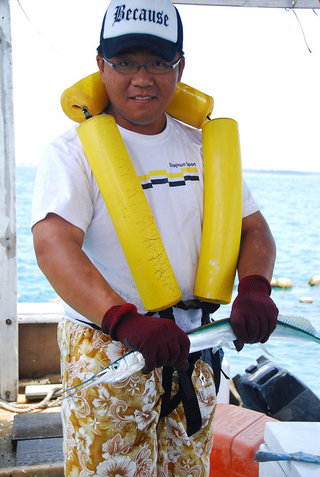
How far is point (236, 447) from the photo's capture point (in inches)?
125

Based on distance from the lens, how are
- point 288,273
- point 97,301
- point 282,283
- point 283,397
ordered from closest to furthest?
point 97,301, point 283,397, point 282,283, point 288,273

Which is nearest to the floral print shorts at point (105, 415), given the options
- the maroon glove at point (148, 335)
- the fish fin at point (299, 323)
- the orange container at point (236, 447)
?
the maroon glove at point (148, 335)

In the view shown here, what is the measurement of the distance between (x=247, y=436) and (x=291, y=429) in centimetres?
72

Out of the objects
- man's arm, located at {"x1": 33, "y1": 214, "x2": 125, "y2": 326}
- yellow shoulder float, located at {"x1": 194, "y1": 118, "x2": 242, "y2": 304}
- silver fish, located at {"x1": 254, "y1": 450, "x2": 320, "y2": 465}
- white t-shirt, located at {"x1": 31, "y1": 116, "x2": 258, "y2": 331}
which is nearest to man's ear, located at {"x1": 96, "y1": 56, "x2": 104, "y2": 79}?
white t-shirt, located at {"x1": 31, "y1": 116, "x2": 258, "y2": 331}

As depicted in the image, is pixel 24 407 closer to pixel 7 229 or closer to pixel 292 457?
pixel 7 229

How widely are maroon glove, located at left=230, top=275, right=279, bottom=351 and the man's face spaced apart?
0.79 m

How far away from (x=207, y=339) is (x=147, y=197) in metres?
0.59

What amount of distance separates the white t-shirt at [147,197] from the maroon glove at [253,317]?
30cm

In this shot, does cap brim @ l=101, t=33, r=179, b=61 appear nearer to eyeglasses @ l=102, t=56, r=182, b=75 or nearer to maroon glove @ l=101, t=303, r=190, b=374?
eyeglasses @ l=102, t=56, r=182, b=75

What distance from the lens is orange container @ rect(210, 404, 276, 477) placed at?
3143 millimetres

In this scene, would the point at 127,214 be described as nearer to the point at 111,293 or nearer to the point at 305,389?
the point at 111,293

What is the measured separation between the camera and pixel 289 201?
247 ft

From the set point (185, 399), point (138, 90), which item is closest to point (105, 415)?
point (185, 399)

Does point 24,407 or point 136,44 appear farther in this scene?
point 24,407
